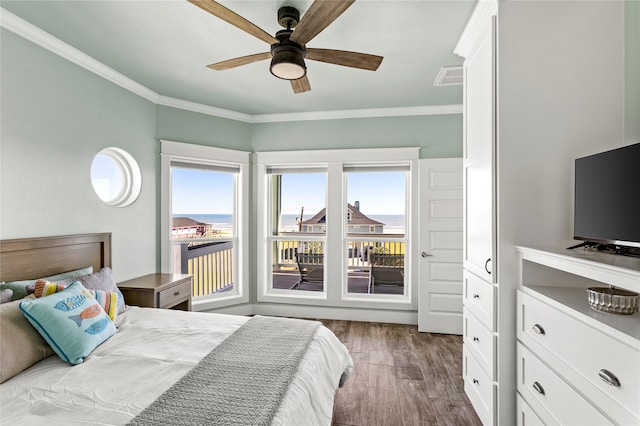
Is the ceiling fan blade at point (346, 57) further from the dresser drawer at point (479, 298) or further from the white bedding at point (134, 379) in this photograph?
the white bedding at point (134, 379)

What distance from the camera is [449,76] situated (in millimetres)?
2773

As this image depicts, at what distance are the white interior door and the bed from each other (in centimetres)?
188

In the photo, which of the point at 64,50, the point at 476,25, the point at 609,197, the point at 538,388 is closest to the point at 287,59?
the point at 476,25

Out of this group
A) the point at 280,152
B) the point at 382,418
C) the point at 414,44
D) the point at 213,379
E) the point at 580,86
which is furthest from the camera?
the point at 280,152

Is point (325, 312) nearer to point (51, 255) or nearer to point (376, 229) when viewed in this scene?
point (376, 229)

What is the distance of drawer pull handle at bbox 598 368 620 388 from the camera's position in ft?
3.18

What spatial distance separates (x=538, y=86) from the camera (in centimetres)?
163

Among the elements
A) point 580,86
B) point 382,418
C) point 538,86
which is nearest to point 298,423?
point 382,418

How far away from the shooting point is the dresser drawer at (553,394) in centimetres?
109

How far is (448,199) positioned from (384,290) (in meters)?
1.44

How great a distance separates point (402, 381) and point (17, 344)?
8.24ft

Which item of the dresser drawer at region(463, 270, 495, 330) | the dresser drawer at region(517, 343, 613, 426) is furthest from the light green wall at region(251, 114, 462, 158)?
the dresser drawer at region(517, 343, 613, 426)

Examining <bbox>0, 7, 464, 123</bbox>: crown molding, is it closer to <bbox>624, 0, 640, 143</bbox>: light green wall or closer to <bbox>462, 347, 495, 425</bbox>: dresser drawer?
<bbox>624, 0, 640, 143</bbox>: light green wall

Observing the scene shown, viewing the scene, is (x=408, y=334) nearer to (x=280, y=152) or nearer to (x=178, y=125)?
(x=280, y=152)
